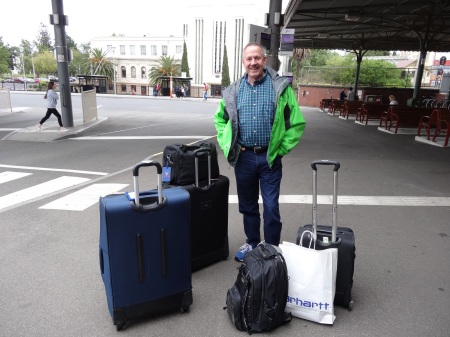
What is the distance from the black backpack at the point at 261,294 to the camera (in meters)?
2.61

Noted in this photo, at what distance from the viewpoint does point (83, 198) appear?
5793 millimetres

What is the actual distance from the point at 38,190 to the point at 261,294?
5.04m

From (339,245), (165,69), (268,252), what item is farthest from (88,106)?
(165,69)

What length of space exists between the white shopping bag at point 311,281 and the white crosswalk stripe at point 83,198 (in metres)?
3.61

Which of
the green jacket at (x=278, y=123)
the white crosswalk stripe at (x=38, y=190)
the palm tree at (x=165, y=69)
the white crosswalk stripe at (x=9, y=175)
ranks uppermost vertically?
the palm tree at (x=165, y=69)

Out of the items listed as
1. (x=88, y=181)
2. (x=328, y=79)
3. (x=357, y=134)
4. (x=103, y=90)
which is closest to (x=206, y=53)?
(x=103, y=90)

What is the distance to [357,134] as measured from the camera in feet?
45.6

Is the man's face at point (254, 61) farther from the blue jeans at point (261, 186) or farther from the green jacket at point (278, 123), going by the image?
the blue jeans at point (261, 186)

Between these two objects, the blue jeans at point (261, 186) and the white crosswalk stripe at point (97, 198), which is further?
the white crosswalk stripe at point (97, 198)

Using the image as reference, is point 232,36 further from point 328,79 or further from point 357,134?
point 357,134

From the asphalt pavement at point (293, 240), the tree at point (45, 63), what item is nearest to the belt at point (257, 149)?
the asphalt pavement at point (293, 240)

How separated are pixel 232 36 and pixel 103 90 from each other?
3134 centimetres

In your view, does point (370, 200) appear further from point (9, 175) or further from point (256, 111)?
point (9, 175)

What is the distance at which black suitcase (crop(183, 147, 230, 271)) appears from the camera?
329cm
